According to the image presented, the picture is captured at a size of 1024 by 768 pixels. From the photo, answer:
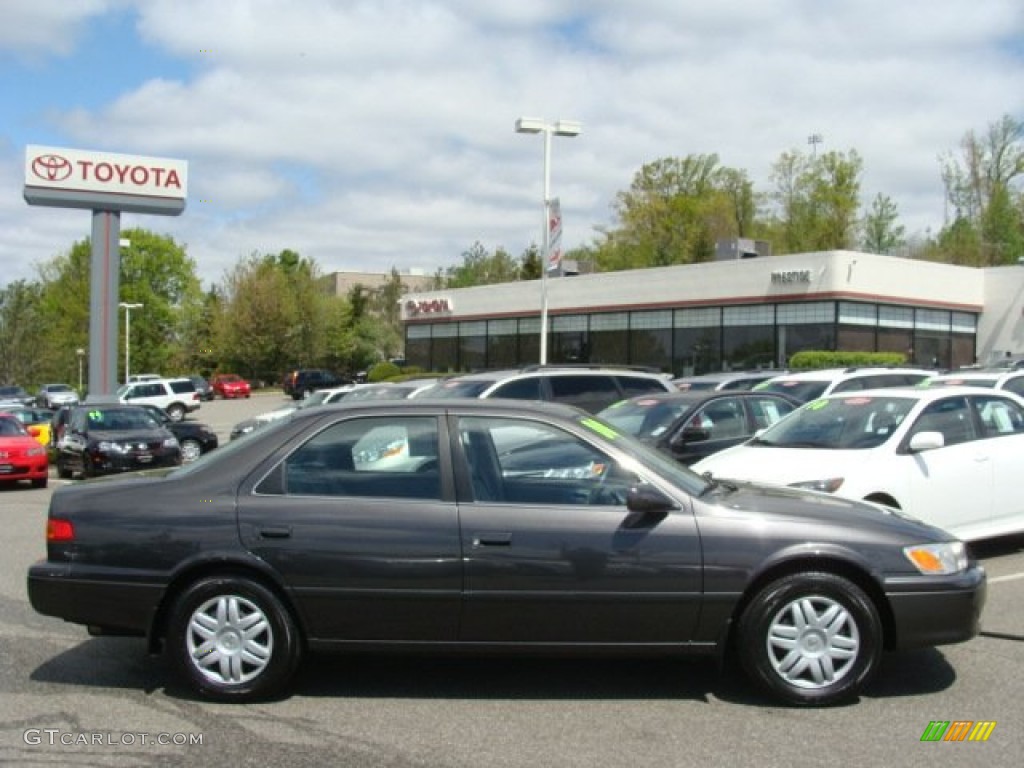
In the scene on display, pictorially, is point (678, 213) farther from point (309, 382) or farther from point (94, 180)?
point (94, 180)

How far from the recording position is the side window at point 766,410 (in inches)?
471

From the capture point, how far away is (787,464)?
27.5 feet

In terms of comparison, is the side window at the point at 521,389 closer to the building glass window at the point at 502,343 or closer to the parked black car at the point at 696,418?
the parked black car at the point at 696,418

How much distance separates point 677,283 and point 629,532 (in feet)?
116

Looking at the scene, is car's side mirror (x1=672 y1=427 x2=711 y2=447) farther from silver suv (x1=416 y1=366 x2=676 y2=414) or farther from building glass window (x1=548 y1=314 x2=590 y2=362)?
building glass window (x1=548 y1=314 x2=590 y2=362)

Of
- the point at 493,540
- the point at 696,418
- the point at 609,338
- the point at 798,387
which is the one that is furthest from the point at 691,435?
the point at 609,338

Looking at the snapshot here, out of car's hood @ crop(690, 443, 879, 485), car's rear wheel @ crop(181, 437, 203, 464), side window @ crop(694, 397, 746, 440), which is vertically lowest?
car's rear wheel @ crop(181, 437, 203, 464)

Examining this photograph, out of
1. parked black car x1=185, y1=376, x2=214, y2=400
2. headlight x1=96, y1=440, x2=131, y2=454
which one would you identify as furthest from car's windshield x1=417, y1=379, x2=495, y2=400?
parked black car x1=185, y1=376, x2=214, y2=400

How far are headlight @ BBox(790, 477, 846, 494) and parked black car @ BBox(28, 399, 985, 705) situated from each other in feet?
8.03

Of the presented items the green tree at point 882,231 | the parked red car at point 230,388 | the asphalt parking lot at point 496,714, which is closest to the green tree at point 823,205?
the green tree at point 882,231

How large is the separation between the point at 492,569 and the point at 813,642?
1672 mm

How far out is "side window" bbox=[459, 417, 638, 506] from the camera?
5.41m

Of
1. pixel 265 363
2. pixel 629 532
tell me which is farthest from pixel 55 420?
pixel 265 363

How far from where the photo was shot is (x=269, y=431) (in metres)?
5.71
